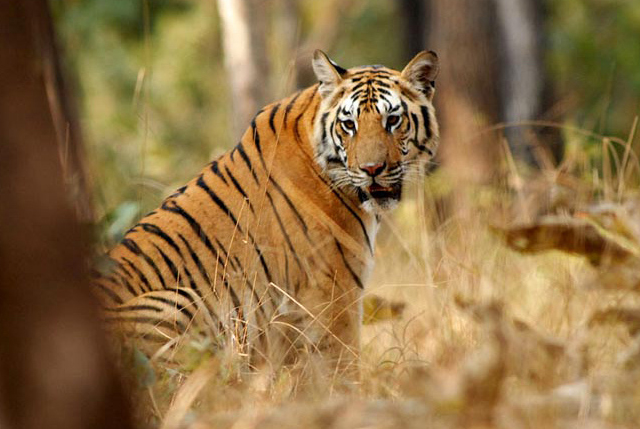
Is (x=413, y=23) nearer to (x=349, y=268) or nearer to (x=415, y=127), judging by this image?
(x=415, y=127)

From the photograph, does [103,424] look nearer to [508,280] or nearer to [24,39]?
[24,39]

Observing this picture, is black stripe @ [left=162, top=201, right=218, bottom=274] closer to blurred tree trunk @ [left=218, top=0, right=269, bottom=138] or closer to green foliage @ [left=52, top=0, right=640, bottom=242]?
blurred tree trunk @ [left=218, top=0, right=269, bottom=138]

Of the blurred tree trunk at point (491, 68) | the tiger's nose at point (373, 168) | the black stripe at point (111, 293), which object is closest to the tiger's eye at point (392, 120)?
the tiger's nose at point (373, 168)

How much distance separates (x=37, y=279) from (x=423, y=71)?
3.03 m

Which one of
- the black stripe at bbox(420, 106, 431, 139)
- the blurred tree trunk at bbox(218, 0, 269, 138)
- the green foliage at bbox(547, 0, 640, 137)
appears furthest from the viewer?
the green foliage at bbox(547, 0, 640, 137)

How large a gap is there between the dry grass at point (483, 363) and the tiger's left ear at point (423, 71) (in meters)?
0.71

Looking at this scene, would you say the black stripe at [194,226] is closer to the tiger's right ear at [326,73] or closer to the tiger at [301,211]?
the tiger at [301,211]

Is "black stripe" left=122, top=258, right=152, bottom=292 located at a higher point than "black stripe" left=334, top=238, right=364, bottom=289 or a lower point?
higher

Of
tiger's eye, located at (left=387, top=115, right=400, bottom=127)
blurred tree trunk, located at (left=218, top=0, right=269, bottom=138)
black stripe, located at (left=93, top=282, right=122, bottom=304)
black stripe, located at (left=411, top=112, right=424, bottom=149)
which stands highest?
blurred tree trunk, located at (left=218, top=0, right=269, bottom=138)

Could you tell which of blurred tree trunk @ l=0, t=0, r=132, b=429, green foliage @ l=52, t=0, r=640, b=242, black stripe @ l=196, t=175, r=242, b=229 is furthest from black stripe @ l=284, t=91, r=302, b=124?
green foliage @ l=52, t=0, r=640, b=242

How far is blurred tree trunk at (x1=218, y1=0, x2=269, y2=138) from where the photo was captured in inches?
329

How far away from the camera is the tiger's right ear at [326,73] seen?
457 cm

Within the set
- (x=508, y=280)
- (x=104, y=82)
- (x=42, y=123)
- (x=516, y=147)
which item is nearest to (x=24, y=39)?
(x=42, y=123)

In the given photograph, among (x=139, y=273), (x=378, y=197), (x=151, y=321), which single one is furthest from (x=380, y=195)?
(x=151, y=321)
